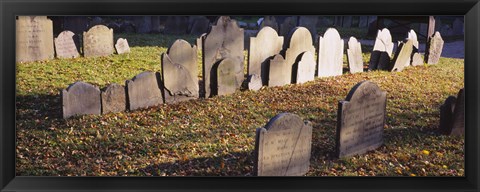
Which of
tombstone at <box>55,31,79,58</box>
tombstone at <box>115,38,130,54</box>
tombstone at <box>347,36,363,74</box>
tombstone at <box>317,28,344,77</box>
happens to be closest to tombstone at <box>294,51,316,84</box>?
tombstone at <box>317,28,344,77</box>

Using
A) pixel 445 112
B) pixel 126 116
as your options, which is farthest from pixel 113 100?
pixel 445 112

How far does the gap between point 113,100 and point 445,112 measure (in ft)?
11.9

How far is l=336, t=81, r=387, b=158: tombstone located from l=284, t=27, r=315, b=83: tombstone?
8.95 ft

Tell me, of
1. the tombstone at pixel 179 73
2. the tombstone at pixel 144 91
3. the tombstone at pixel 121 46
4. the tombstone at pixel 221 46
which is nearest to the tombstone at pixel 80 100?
the tombstone at pixel 144 91

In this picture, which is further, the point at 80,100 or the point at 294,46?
the point at 294,46

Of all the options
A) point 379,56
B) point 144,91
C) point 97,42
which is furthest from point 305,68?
point 97,42

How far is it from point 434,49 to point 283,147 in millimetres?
6613

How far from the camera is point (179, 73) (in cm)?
675

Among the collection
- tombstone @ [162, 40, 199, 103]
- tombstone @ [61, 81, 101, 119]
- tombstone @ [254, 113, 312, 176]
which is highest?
tombstone @ [162, 40, 199, 103]

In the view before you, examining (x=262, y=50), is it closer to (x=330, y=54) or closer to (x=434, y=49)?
(x=330, y=54)

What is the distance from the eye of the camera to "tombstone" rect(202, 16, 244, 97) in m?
6.95

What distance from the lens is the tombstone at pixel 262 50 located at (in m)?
7.57

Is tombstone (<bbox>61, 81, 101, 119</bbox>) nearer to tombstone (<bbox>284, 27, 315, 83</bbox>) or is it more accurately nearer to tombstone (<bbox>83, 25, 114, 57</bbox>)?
tombstone (<bbox>284, 27, 315, 83</bbox>)

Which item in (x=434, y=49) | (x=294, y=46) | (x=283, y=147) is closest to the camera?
(x=283, y=147)
